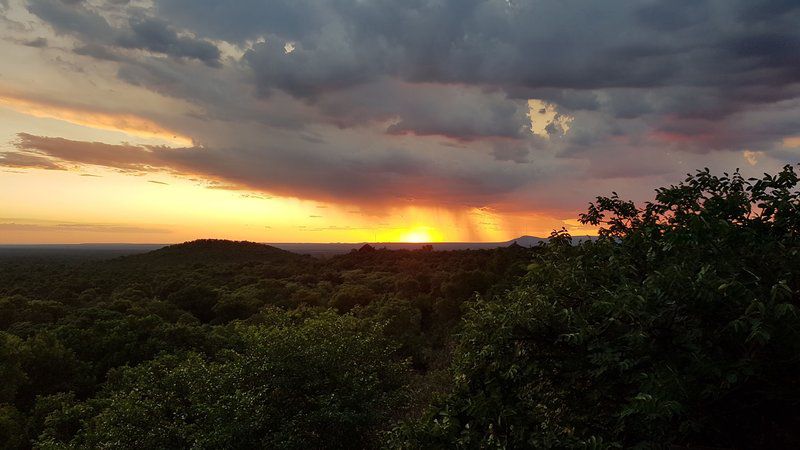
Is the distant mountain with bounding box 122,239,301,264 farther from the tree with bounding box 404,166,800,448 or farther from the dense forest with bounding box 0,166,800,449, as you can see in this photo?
the tree with bounding box 404,166,800,448

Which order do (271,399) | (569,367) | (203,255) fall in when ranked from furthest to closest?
(203,255) < (271,399) < (569,367)

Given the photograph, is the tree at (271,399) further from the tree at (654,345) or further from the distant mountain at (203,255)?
the distant mountain at (203,255)

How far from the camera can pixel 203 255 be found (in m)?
179

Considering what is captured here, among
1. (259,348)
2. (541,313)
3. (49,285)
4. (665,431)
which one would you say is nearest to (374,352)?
(259,348)

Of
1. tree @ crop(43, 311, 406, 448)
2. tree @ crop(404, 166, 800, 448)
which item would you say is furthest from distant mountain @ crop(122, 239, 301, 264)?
tree @ crop(404, 166, 800, 448)

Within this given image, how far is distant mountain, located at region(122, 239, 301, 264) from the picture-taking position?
16412cm

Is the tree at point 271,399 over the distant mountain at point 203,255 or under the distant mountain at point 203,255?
under


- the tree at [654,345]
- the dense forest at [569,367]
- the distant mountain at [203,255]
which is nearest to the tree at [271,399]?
the dense forest at [569,367]

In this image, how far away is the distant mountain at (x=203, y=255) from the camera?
6462 inches

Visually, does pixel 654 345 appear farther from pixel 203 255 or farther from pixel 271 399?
pixel 203 255

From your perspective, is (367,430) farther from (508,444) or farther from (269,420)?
(508,444)

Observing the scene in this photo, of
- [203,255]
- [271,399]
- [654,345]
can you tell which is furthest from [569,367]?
[203,255]

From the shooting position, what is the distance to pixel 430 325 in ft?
221

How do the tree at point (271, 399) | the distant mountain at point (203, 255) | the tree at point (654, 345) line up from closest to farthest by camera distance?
the tree at point (654, 345)
the tree at point (271, 399)
the distant mountain at point (203, 255)
